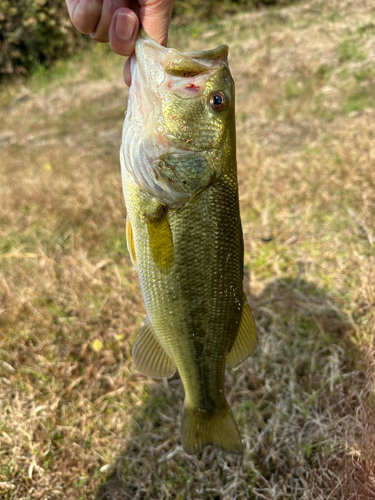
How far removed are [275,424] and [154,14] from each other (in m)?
2.67

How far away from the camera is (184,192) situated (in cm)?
146

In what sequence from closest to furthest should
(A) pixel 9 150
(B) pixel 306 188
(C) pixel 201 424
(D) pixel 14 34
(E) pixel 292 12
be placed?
(C) pixel 201 424 < (B) pixel 306 188 < (A) pixel 9 150 < (E) pixel 292 12 < (D) pixel 14 34

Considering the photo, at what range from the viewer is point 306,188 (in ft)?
14.2

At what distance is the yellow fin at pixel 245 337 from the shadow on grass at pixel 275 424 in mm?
1092

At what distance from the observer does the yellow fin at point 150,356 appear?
1754 millimetres

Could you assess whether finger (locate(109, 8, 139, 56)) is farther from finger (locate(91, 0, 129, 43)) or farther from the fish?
finger (locate(91, 0, 129, 43))

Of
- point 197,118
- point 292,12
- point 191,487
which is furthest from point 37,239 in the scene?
point 292,12

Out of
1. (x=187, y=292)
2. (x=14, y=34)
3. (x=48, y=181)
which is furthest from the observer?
(x=14, y=34)

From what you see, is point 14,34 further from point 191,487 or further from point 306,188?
point 191,487

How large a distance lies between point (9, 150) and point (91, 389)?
6095 mm

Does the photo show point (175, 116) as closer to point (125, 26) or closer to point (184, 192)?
point (184, 192)

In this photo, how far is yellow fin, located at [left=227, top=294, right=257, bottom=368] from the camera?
1.70 m

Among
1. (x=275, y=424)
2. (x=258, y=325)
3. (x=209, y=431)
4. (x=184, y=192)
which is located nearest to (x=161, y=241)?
(x=184, y=192)

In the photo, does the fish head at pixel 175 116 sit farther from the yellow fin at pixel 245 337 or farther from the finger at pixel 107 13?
the yellow fin at pixel 245 337
